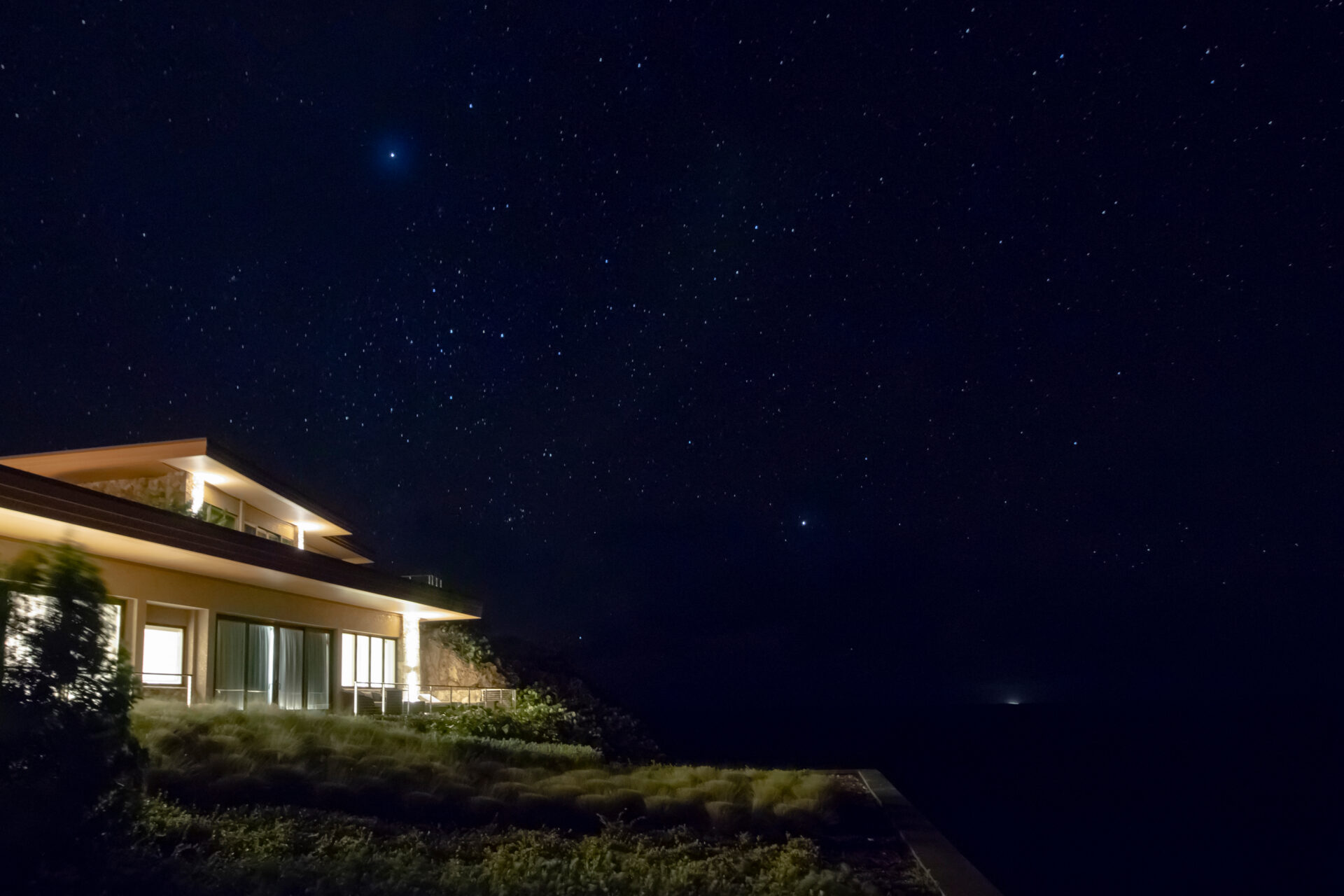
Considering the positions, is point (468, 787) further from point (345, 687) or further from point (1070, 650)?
point (1070, 650)

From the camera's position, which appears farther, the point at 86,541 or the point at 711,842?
the point at 86,541

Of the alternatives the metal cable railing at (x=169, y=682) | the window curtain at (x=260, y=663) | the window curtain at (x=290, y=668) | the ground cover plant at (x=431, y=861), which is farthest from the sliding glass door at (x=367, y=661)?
the ground cover plant at (x=431, y=861)

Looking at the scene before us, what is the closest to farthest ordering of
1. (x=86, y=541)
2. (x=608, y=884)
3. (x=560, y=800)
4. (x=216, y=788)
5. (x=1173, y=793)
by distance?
Answer: (x=608, y=884)
(x=216, y=788)
(x=560, y=800)
(x=86, y=541)
(x=1173, y=793)

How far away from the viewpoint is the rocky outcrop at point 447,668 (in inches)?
1107

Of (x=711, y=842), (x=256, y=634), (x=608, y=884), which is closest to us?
(x=608, y=884)

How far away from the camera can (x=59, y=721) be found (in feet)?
20.0

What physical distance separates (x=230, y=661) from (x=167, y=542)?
4729 mm

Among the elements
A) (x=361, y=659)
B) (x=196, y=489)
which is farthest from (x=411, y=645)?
(x=196, y=489)

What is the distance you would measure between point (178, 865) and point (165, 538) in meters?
8.61

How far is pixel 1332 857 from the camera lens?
38.2m

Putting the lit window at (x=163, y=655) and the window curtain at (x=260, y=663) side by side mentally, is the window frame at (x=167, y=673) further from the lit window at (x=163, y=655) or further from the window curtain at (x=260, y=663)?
the window curtain at (x=260, y=663)

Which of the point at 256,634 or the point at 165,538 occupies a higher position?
the point at 165,538

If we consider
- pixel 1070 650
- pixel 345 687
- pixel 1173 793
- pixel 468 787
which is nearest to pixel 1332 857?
pixel 1173 793

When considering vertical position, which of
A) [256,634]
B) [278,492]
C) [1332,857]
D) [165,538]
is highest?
[278,492]
